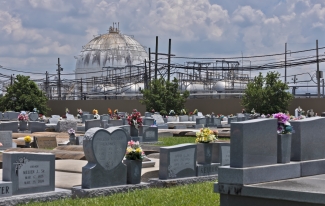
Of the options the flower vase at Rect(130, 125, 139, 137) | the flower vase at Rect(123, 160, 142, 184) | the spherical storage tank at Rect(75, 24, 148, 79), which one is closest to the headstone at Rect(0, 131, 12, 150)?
the flower vase at Rect(130, 125, 139, 137)

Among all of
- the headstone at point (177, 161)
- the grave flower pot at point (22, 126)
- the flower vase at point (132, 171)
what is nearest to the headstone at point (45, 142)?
the grave flower pot at point (22, 126)

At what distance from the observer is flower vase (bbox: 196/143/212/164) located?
645 inches

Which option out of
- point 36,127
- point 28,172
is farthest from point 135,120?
point 28,172

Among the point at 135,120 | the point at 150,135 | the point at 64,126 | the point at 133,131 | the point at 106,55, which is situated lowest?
the point at 150,135

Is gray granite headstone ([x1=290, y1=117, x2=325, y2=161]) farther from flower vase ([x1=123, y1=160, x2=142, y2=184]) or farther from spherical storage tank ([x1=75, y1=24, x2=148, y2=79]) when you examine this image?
spherical storage tank ([x1=75, y1=24, x2=148, y2=79])

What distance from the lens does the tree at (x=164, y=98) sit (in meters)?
58.8

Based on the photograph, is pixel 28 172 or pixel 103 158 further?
pixel 103 158

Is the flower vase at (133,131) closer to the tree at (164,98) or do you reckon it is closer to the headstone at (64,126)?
the headstone at (64,126)

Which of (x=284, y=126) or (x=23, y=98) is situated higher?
(x=23, y=98)

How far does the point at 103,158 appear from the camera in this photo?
13383 mm

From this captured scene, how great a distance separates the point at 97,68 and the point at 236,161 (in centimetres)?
10701

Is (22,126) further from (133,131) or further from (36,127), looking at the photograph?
(133,131)

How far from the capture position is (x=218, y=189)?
8.71 meters

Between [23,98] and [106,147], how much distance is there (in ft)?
161
